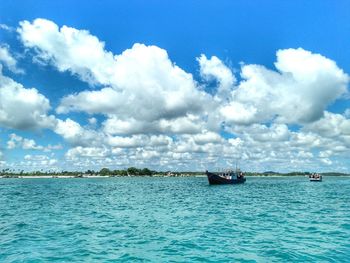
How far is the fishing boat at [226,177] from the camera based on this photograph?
12054 centimetres

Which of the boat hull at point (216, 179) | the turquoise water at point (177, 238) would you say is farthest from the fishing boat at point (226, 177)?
the turquoise water at point (177, 238)

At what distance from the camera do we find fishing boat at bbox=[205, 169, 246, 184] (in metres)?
121

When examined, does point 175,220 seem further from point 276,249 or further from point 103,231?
point 276,249

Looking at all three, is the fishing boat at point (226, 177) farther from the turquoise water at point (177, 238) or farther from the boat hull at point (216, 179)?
the turquoise water at point (177, 238)

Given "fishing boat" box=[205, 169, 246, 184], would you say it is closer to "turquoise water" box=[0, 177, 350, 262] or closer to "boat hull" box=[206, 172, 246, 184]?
"boat hull" box=[206, 172, 246, 184]

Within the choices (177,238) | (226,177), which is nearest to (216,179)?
(226,177)

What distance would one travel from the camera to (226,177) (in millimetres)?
130125

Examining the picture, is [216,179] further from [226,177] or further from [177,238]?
[177,238]

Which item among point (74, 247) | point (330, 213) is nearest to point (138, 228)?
point (74, 247)

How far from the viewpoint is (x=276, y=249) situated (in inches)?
795

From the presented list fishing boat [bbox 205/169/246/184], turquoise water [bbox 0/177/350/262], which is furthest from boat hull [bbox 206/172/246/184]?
turquoise water [bbox 0/177/350/262]

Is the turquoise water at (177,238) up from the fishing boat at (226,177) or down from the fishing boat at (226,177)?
down

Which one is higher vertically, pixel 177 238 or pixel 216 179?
pixel 216 179

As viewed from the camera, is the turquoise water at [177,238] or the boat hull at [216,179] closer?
the turquoise water at [177,238]
